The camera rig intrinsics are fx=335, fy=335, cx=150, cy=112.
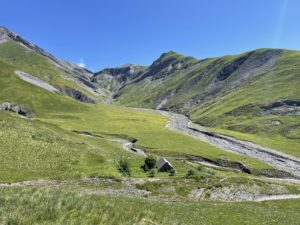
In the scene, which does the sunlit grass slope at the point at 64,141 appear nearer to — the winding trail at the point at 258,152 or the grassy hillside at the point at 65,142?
the grassy hillside at the point at 65,142

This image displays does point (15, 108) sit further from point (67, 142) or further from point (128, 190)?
point (128, 190)

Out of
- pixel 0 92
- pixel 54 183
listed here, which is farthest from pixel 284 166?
pixel 0 92

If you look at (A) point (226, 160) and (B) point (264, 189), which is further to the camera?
(A) point (226, 160)

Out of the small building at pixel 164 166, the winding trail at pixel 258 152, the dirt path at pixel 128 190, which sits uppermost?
the winding trail at pixel 258 152

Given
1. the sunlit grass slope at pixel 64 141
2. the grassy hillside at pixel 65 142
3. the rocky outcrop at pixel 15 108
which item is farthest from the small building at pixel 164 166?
the rocky outcrop at pixel 15 108

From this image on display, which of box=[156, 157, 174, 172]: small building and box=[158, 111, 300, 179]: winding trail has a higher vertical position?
box=[158, 111, 300, 179]: winding trail

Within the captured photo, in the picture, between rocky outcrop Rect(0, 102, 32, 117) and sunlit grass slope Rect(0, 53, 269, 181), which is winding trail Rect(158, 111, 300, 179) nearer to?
sunlit grass slope Rect(0, 53, 269, 181)

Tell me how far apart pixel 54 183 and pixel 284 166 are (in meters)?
87.0

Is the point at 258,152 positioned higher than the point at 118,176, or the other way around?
the point at 258,152

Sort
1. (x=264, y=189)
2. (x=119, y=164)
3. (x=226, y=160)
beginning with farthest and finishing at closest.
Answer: (x=226, y=160) → (x=119, y=164) → (x=264, y=189)

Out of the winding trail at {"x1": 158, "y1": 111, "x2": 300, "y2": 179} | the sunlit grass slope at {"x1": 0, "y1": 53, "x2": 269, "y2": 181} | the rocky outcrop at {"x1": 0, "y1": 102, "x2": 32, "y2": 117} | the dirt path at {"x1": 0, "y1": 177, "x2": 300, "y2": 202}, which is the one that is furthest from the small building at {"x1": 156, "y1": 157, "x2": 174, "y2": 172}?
the rocky outcrop at {"x1": 0, "y1": 102, "x2": 32, "y2": 117}

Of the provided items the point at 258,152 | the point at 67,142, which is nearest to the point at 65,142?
the point at 67,142

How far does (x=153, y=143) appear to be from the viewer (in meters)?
124

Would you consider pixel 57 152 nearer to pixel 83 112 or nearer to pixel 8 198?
pixel 8 198
